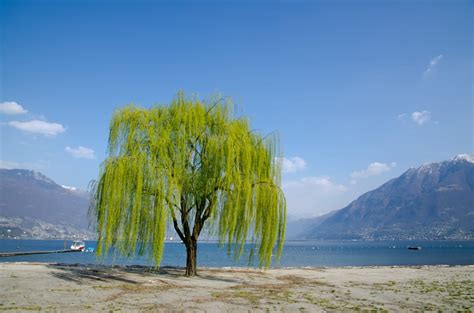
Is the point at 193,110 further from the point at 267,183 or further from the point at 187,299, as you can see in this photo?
the point at 187,299

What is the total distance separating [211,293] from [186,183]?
5.52 metres

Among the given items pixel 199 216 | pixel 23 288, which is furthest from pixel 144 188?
pixel 23 288

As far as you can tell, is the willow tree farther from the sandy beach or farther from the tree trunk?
the sandy beach

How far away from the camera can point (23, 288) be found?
630 inches

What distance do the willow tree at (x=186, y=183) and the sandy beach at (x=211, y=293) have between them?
1.64m

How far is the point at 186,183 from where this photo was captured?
1939cm

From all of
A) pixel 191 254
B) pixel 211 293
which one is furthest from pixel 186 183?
pixel 211 293

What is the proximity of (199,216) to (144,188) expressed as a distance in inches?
138

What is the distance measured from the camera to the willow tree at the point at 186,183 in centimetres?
1805

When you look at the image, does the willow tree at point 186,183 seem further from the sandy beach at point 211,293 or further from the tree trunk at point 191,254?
the sandy beach at point 211,293

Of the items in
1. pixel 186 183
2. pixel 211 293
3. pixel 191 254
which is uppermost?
pixel 186 183

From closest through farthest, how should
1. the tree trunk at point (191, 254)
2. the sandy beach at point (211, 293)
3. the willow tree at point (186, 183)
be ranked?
the sandy beach at point (211, 293), the willow tree at point (186, 183), the tree trunk at point (191, 254)

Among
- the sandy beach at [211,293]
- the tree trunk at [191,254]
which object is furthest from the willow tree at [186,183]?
the sandy beach at [211,293]

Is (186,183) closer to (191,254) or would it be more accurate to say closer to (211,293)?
(191,254)
